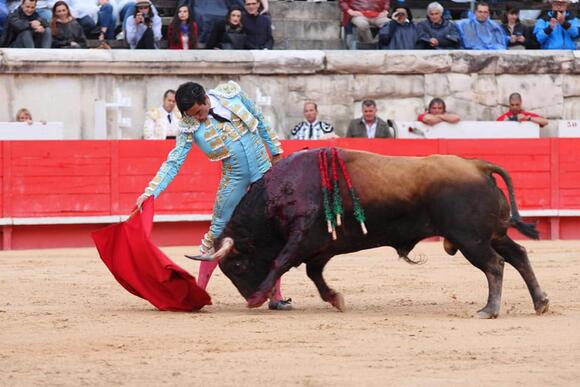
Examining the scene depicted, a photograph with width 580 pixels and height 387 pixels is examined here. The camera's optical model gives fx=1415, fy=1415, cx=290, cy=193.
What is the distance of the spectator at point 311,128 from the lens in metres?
12.9

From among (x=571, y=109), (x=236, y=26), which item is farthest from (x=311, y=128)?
(x=571, y=109)

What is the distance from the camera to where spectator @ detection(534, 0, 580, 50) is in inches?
587

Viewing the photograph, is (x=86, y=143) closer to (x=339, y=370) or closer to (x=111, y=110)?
(x=111, y=110)

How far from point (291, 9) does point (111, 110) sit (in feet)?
8.25

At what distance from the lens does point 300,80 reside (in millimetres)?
14125

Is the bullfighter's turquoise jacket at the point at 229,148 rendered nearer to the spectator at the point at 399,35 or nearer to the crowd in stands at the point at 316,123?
the crowd in stands at the point at 316,123

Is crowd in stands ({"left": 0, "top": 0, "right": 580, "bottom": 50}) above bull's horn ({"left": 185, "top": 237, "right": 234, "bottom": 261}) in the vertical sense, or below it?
above

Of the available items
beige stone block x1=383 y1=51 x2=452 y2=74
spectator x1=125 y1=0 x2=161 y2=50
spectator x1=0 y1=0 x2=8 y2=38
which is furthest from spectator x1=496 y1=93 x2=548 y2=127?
spectator x1=0 y1=0 x2=8 y2=38

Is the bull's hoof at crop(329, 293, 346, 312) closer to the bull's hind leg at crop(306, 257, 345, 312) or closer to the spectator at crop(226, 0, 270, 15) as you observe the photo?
the bull's hind leg at crop(306, 257, 345, 312)

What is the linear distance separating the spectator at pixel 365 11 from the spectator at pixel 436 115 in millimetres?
1287

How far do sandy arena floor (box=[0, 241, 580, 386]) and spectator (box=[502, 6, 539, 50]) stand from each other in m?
5.69

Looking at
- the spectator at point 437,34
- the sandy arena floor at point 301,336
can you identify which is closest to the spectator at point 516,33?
the spectator at point 437,34

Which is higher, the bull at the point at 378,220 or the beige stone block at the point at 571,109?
the beige stone block at the point at 571,109

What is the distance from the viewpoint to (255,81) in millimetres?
13938
